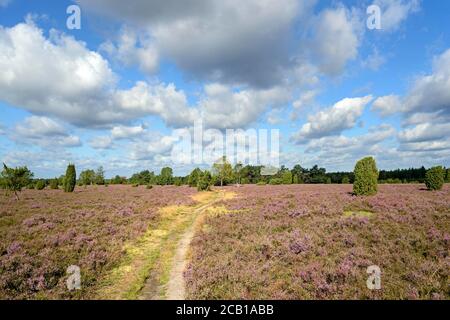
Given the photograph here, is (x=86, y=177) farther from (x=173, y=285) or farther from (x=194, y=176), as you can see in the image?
(x=173, y=285)

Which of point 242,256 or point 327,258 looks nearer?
point 327,258

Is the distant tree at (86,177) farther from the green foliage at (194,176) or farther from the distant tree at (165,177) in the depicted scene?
the green foliage at (194,176)

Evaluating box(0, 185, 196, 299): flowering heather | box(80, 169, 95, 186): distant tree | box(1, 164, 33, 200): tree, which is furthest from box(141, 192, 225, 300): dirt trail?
box(80, 169, 95, 186): distant tree

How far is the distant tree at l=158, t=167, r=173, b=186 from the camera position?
100 meters

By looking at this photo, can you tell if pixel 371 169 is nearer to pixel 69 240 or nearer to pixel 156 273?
pixel 156 273

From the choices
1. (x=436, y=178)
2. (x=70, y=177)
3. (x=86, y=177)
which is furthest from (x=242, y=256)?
(x=86, y=177)

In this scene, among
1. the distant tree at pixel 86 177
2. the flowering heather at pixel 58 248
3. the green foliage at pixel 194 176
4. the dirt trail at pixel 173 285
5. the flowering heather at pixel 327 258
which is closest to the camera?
the flowering heather at pixel 327 258

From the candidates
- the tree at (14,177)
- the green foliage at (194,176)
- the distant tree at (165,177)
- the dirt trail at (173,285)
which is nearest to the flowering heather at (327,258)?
the dirt trail at (173,285)

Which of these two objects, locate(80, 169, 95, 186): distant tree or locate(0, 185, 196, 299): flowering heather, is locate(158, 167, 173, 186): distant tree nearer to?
locate(80, 169, 95, 186): distant tree

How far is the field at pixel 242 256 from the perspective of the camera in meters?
9.13

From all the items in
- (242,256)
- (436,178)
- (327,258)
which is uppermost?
(436,178)

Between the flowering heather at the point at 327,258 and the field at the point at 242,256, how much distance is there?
0.04 m

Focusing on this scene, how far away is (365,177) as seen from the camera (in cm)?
2830

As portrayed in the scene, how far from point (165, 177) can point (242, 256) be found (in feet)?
299
